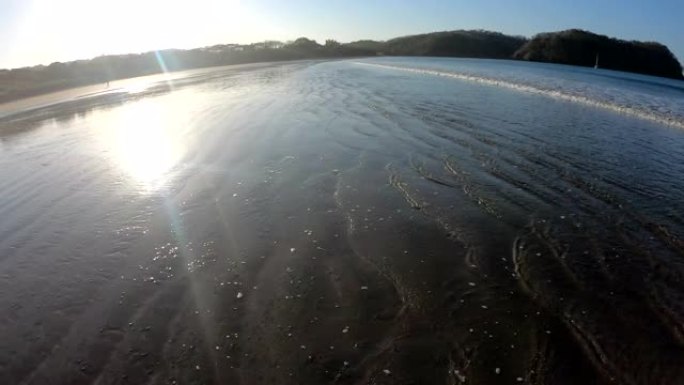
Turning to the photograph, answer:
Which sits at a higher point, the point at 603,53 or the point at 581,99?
the point at 603,53

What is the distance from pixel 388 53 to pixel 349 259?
3607 inches

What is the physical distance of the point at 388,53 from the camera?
93250mm

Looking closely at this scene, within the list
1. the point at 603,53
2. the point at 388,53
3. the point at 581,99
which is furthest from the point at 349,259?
the point at 388,53

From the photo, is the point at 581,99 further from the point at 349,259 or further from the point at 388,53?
the point at 388,53

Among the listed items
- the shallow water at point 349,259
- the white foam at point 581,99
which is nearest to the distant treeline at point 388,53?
the shallow water at point 349,259

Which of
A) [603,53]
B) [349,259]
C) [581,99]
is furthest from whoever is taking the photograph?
[603,53]

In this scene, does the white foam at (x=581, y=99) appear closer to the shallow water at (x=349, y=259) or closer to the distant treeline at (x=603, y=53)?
the shallow water at (x=349, y=259)

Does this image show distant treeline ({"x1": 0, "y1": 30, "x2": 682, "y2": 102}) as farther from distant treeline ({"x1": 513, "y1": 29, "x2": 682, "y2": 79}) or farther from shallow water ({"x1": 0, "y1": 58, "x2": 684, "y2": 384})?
shallow water ({"x1": 0, "y1": 58, "x2": 684, "y2": 384})

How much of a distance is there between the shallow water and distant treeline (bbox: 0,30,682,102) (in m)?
32.5

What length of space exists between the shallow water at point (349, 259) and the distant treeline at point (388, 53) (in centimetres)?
3245

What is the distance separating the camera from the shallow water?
453 cm

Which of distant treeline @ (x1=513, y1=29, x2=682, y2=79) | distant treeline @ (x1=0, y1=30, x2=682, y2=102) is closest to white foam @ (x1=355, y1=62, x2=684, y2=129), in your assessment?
distant treeline @ (x1=0, y1=30, x2=682, y2=102)

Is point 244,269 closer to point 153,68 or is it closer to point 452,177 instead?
point 452,177

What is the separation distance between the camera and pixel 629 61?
2660 inches
